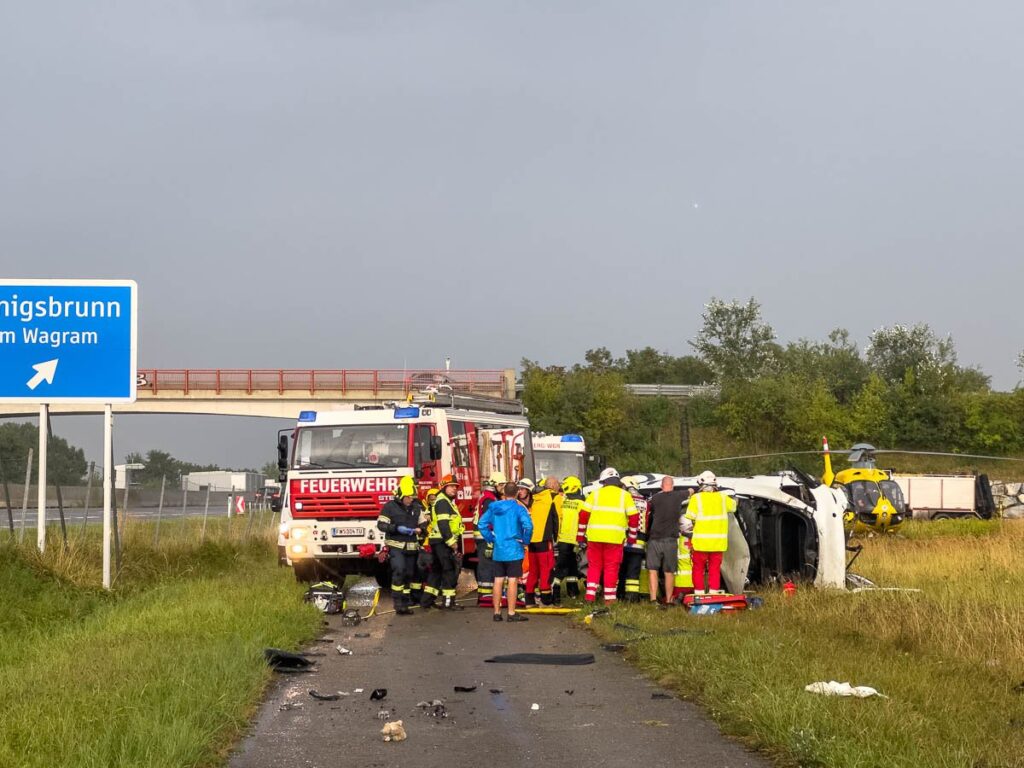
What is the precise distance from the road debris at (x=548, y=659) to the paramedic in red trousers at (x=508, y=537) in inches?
154

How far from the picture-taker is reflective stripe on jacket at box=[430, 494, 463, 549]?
17.6 metres

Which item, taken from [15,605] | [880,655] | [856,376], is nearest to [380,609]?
[15,605]

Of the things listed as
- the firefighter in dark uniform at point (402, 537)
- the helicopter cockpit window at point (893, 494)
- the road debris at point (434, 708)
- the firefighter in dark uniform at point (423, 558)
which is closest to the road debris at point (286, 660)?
the road debris at point (434, 708)

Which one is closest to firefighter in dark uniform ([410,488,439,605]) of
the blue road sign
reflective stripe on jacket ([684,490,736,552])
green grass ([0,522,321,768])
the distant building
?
green grass ([0,522,321,768])

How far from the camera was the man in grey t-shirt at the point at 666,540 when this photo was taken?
16.9 m

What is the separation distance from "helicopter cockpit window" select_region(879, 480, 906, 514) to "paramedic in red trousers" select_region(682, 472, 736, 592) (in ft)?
66.8

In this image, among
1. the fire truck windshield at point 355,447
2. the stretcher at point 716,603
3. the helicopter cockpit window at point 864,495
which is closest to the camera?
the stretcher at point 716,603

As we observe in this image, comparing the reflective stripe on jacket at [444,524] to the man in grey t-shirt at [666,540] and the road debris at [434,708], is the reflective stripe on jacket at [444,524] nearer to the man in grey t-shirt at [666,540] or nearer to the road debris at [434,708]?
the man in grey t-shirt at [666,540]

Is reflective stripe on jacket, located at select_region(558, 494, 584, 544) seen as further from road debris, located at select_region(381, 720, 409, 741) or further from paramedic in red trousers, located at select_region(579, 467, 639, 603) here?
road debris, located at select_region(381, 720, 409, 741)

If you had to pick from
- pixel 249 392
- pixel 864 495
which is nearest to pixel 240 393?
pixel 249 392

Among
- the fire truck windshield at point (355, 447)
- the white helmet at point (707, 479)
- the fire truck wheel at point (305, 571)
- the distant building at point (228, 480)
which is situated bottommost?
the distant building at point (228, 480)

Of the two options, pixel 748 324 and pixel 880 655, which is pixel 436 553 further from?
pixel 748 324

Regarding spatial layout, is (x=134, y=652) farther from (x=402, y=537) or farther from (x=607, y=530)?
(x=607, y=530)

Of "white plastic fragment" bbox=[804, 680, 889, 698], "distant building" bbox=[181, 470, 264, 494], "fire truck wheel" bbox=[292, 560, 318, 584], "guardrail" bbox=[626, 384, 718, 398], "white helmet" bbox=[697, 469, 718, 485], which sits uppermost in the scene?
"guardrail" bbox=[626, 384, 718, 398]
